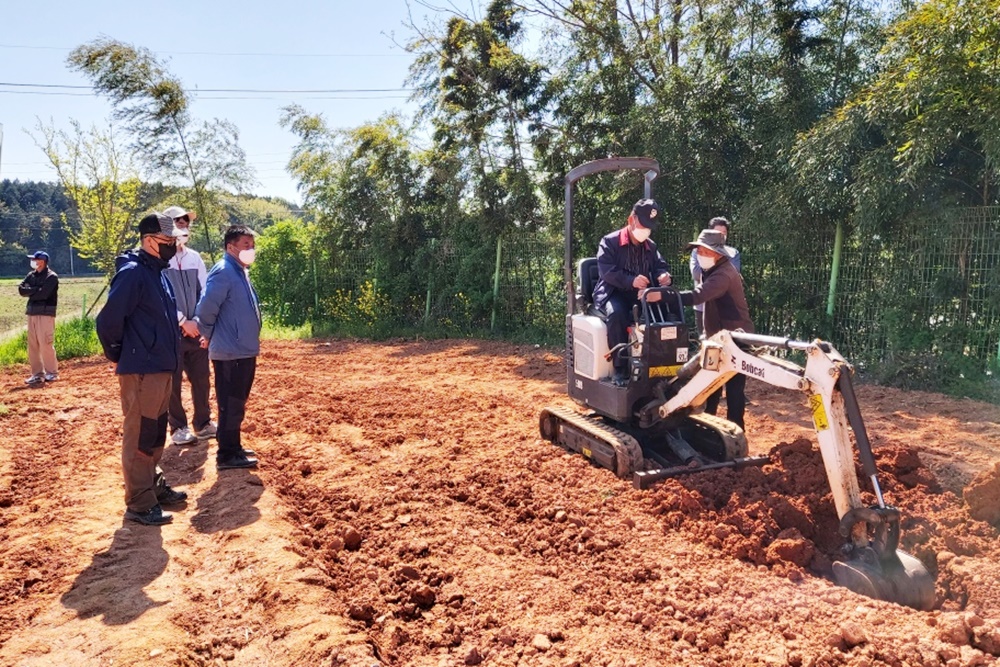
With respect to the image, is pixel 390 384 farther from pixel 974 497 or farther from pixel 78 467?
pixel 974 497

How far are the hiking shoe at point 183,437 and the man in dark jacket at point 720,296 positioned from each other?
162 inches

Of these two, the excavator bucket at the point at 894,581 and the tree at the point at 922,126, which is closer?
the excavator bucket at the point at 894,581

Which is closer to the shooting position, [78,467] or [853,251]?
[78,467]

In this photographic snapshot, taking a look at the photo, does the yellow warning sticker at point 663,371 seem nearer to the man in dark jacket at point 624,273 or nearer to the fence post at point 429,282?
the man in dark jacket at point 624,273

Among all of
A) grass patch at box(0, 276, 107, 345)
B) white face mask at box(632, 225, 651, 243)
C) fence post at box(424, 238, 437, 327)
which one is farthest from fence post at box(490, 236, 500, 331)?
white face mask at box(632, 225, 651, 243)

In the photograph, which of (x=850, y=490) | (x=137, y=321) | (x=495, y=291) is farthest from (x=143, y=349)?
(x=495, y=291)

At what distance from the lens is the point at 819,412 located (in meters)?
3.51

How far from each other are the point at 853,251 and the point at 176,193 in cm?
1345

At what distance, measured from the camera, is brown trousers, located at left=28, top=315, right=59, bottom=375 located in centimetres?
916

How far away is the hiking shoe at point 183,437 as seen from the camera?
6000 mm

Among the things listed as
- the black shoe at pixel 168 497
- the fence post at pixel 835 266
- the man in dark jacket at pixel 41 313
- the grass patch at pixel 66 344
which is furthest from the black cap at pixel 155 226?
the grass patch at pixel 66 344

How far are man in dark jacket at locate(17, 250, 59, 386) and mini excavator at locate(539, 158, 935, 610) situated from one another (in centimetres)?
689

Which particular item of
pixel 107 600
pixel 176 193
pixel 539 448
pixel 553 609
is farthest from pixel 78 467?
pixel 176 193

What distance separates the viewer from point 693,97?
1030 centimetres
